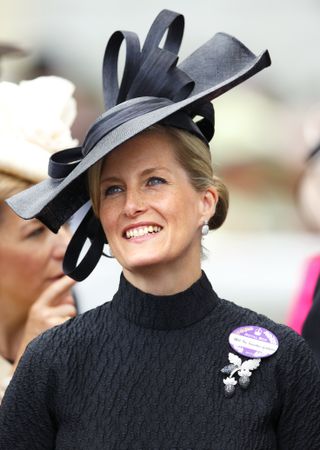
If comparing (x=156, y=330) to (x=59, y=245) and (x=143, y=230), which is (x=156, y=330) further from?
(x=59, y=245)

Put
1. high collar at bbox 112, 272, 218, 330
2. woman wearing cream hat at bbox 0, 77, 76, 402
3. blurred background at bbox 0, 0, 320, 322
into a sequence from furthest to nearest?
blurred background at bbox 0, 0, 320, 322 < woman wearing cream hat at bbox 0, 77, 76, 402 < high collar at bbox 112, 272, 218, 330

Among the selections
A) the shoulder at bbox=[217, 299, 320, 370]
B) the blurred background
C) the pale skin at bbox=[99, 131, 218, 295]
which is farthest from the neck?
the blurred background

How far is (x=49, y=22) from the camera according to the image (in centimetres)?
719

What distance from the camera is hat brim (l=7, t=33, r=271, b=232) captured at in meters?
2.54

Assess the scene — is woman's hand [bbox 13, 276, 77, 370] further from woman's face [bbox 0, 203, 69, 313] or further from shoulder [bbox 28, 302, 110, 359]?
shoulder [bbox 28, 302, 110, 359]

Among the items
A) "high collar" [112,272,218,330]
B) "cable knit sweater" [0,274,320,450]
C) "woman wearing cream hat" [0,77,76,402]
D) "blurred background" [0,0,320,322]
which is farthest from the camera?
"blurred background" [0,0,320,322]

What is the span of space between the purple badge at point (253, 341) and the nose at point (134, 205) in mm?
364

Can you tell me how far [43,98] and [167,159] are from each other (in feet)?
3.49

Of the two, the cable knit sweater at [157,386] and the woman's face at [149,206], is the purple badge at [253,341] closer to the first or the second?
the cable knit sweater at [157,386]

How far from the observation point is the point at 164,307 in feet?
8.62

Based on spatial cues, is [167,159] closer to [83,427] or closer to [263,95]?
[83,427]

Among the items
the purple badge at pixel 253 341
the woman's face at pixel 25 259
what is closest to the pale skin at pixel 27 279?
the woman's face at pixel 25 259

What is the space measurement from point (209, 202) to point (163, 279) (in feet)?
0.71

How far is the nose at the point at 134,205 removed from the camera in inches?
101
